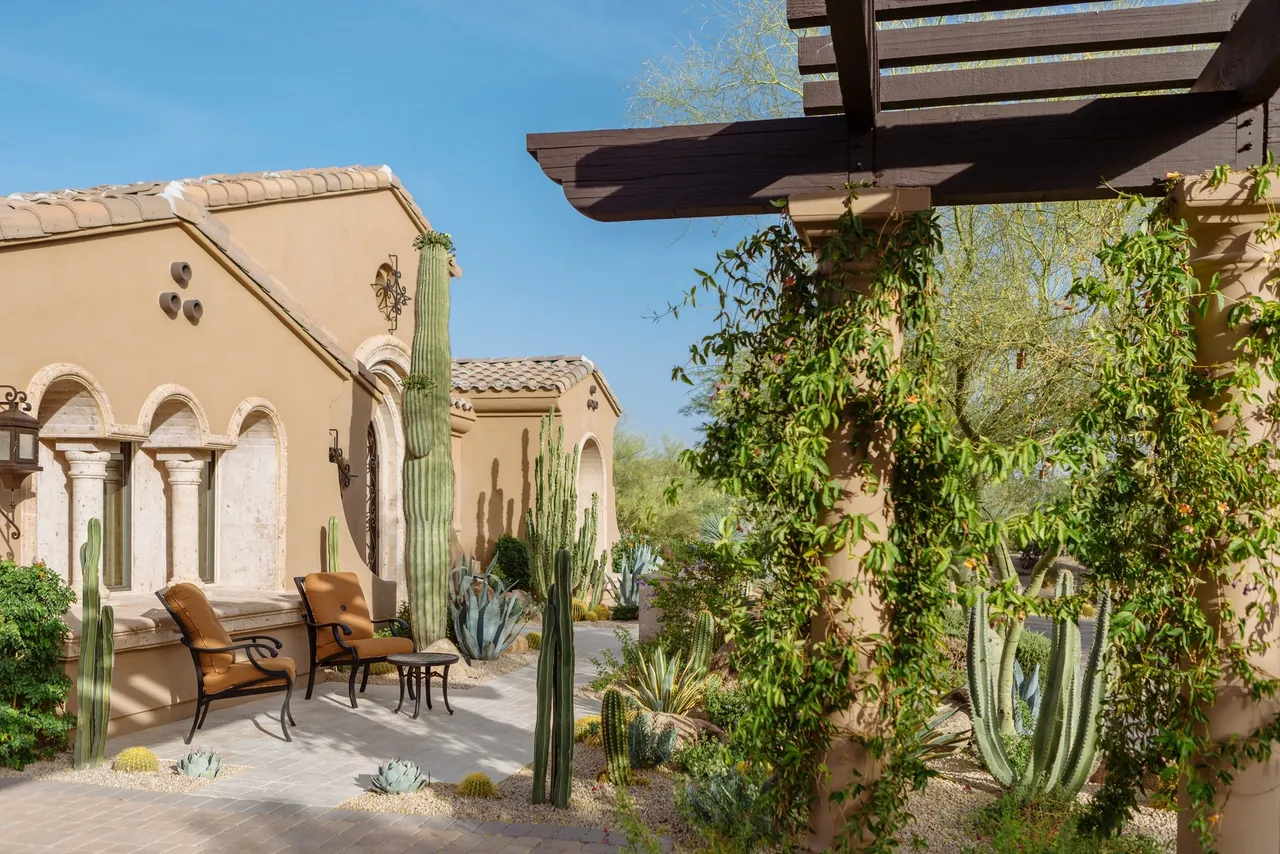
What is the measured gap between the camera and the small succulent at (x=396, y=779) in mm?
5711

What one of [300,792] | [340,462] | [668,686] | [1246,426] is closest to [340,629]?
[340,462]

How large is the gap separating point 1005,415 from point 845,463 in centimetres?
604

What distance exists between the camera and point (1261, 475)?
11.1 ft

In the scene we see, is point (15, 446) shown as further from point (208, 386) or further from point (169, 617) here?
point (208, 386)

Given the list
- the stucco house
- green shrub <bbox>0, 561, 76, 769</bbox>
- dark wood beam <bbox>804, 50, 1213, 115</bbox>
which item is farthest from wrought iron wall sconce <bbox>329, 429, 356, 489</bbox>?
dark wood beam <bbox>804, 50, 1213, 115</bbox>

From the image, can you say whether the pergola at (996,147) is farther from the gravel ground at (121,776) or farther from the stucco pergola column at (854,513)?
the gravel ground at (121,776)

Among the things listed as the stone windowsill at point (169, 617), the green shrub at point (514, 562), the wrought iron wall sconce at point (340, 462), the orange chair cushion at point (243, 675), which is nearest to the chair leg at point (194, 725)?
the orange chair cushion at point (243, 675)

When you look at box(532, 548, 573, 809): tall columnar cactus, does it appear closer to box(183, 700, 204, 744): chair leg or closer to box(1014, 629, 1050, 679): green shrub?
box(183, 700, 204, 744): chair leg

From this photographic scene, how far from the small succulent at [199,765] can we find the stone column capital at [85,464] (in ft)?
9.19

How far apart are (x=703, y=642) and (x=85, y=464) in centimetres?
514

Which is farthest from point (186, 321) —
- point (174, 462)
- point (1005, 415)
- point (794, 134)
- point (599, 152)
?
point (1005, 415)

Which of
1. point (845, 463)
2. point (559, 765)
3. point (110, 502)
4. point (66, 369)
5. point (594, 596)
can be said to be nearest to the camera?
point (845, 463)

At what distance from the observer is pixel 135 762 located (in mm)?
6203

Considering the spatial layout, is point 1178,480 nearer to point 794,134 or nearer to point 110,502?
point 794,134
